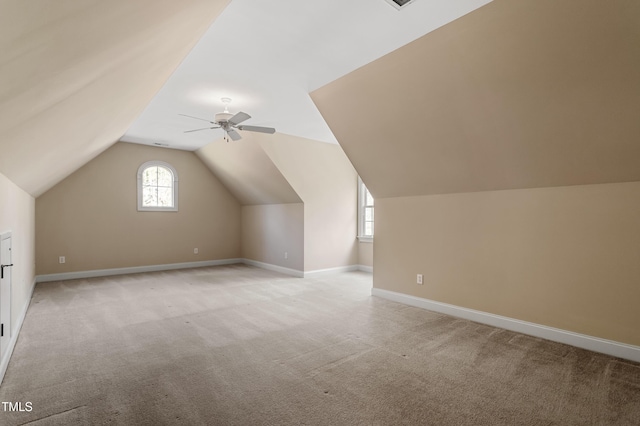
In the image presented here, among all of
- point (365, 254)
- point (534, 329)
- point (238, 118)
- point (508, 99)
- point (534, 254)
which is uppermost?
point (238, 118)

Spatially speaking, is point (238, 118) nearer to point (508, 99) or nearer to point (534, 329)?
point (508, 99)

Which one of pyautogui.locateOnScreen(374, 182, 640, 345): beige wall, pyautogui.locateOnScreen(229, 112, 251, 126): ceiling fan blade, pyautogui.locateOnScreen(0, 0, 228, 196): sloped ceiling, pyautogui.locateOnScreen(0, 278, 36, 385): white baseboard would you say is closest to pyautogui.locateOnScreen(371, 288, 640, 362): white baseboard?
pyautogui.locateOnScreen(374, 182, 640, 345): beige wall

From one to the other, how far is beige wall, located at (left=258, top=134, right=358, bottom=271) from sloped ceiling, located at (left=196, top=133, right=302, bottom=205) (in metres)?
0.23

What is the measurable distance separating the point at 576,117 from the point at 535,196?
3.21ft

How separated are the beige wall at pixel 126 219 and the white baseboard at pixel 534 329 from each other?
5.21 meters

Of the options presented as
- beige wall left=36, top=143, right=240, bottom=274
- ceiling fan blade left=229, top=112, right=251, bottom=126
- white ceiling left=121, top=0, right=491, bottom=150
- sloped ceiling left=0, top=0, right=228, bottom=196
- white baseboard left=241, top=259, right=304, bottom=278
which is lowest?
white baseboard left=241, top=259, right=304, bottom=278

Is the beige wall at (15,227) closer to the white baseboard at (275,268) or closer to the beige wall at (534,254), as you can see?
the white baseboard at (275,268)

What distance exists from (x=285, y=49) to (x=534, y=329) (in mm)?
3661

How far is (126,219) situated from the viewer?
7.06 meters

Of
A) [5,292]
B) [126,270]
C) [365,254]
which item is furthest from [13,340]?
[365,254]

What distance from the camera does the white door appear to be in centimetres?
270

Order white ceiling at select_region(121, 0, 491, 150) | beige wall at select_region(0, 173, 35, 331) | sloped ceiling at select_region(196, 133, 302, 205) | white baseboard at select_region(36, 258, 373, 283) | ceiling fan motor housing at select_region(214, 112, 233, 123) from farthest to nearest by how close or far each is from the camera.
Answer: white baseboard at select_region(36, 258, 373, 283)
sloped ceiling at select_region(196, 133, 302, 205)
ceiling fan motor housing at select_region(214, 112, 233, 123)
beige wall at select_region(0, 173, 35, 331)
white ceiling at select_region(121, 0, 491, 150)

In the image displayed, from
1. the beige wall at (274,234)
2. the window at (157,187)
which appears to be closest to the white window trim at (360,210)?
the beige wall at (274,234)

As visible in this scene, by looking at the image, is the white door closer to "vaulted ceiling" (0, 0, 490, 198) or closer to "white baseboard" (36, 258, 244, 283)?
"vaulted ceiling" (0, 0, 490, 198)
